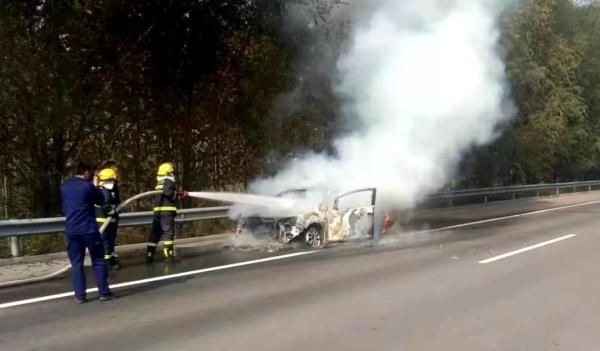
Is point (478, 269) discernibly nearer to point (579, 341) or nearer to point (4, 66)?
point (579, 341)

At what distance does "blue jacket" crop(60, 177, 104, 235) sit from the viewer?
7.28 m

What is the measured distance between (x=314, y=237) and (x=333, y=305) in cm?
469

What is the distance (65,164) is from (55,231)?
11.2 feet

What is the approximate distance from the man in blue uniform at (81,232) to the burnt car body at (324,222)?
452 centimetres

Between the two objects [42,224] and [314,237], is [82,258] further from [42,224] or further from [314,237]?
[314,237]

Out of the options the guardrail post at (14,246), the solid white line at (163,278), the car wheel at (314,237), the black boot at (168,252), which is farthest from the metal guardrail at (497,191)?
the guardrail post at (14,246)

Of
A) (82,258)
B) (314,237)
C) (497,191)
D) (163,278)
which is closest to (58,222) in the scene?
(163,278)

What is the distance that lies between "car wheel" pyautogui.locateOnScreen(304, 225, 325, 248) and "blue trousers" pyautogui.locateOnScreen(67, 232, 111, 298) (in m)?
4.83

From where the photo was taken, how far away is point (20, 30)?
40.0ft

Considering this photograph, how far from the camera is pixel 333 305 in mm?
7105

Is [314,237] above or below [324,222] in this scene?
below

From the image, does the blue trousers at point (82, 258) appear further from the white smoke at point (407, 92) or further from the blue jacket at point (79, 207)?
the white smoke at point (407, 92)

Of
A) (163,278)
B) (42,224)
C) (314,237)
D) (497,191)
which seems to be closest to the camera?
(163,278)

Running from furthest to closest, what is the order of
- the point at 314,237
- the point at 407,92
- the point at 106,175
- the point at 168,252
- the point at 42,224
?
the point at 407,92, the point at 314,237, the point at 168,252, the point at 42,224, the point at 106,175
